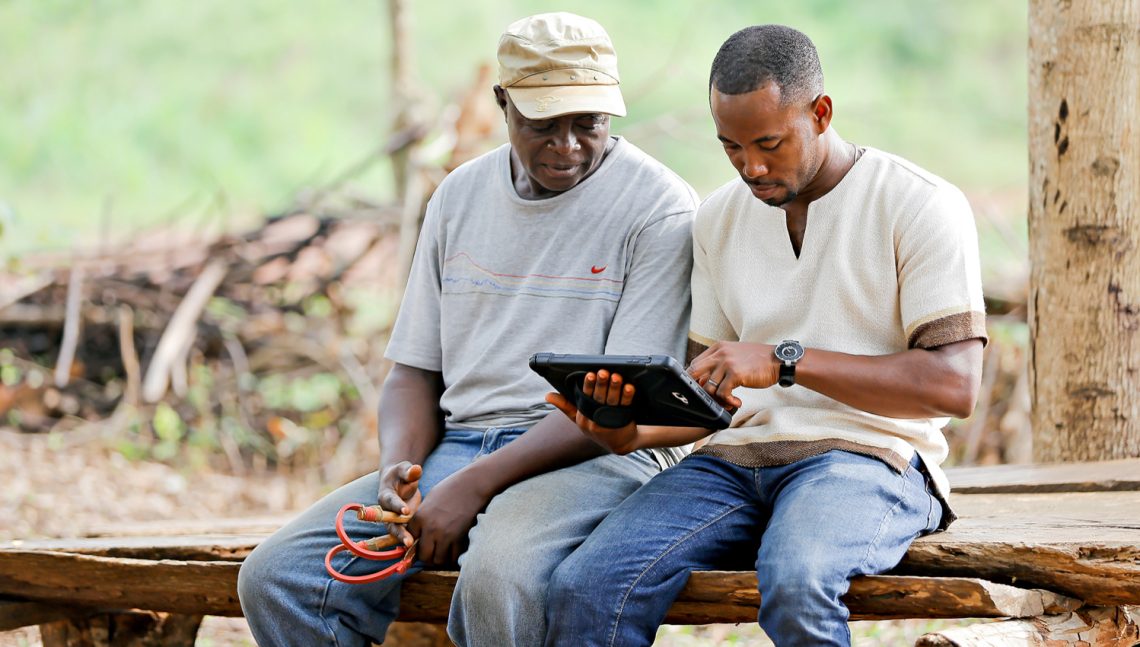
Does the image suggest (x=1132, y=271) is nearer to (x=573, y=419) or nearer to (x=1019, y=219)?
(x=573, y=419)

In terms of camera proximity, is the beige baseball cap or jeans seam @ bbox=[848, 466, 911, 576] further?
the beige baseball cap

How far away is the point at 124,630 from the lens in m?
3.93

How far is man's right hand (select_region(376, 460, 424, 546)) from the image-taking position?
2953 millimetres

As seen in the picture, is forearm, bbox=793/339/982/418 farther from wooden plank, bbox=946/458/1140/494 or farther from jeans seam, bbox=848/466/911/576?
wooden plank, bbox=946/458/1140/494

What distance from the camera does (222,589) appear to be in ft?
11.1

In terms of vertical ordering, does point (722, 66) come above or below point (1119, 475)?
above

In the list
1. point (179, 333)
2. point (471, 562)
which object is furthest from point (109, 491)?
point (471, 562)

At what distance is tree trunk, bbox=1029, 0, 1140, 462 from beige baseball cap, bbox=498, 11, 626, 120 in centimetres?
168

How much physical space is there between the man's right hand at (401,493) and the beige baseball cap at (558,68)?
890 mm

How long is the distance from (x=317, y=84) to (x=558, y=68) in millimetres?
11324

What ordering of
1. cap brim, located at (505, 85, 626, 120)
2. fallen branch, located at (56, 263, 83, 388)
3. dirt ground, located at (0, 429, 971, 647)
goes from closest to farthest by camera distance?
1. cap brim, located at (505, 85, 626, 120)
2. dirt ground, located at (0, 429, 971, 647)
3. fallen branch, located at (56, 263, 83, 388)

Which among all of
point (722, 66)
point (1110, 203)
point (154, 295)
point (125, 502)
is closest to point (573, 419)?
point (722, 66)

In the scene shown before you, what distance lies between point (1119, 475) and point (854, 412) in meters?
1.27

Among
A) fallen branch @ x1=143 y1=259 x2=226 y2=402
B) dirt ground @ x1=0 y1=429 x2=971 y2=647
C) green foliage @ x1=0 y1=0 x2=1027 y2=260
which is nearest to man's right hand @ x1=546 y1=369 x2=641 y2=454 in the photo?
dirt ground @ x1=0 y1=429 x2=971 y2=647
